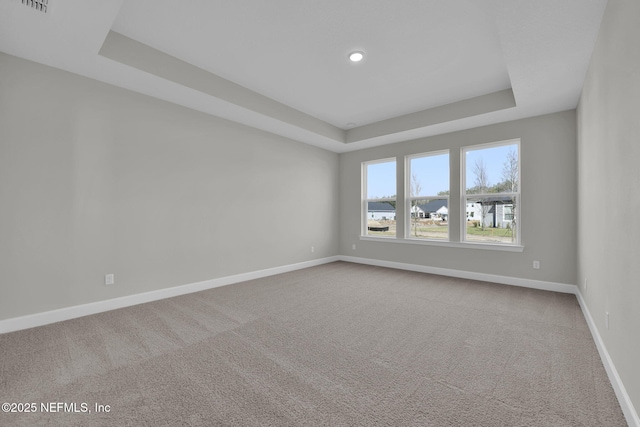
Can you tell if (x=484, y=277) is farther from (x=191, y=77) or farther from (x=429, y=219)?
(x=191, y=77)

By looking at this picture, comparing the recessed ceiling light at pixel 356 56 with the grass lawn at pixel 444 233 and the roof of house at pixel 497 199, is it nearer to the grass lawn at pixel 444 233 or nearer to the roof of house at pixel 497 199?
the roof of house at pixel 497 199

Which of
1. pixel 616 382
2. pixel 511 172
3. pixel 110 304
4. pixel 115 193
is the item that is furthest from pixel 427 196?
pixel 110 304

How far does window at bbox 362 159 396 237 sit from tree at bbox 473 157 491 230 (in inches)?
60.5

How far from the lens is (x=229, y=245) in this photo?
14.0 feet

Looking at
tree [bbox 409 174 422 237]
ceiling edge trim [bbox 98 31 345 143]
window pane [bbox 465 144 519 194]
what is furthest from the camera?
tree [bbox 409 174 422 237]

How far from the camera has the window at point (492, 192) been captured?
4.29 metres

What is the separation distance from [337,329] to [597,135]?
290cm

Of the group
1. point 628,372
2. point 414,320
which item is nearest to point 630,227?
point 628,372

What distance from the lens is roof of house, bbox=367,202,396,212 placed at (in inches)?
227

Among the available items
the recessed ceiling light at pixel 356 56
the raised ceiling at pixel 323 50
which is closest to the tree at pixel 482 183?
the raised ceiling at pixel 323 50

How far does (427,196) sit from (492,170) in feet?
3.69

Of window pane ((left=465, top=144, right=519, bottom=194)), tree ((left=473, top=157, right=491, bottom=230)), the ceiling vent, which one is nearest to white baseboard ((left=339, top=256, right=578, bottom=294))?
tree ((left=473, top=157, right=491, bottom=230))

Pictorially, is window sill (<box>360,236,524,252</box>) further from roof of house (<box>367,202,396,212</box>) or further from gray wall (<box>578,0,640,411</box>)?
gray wall (<box>578,0,640,411</box>)

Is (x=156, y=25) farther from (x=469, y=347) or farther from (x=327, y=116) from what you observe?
(x=469, y=347)
